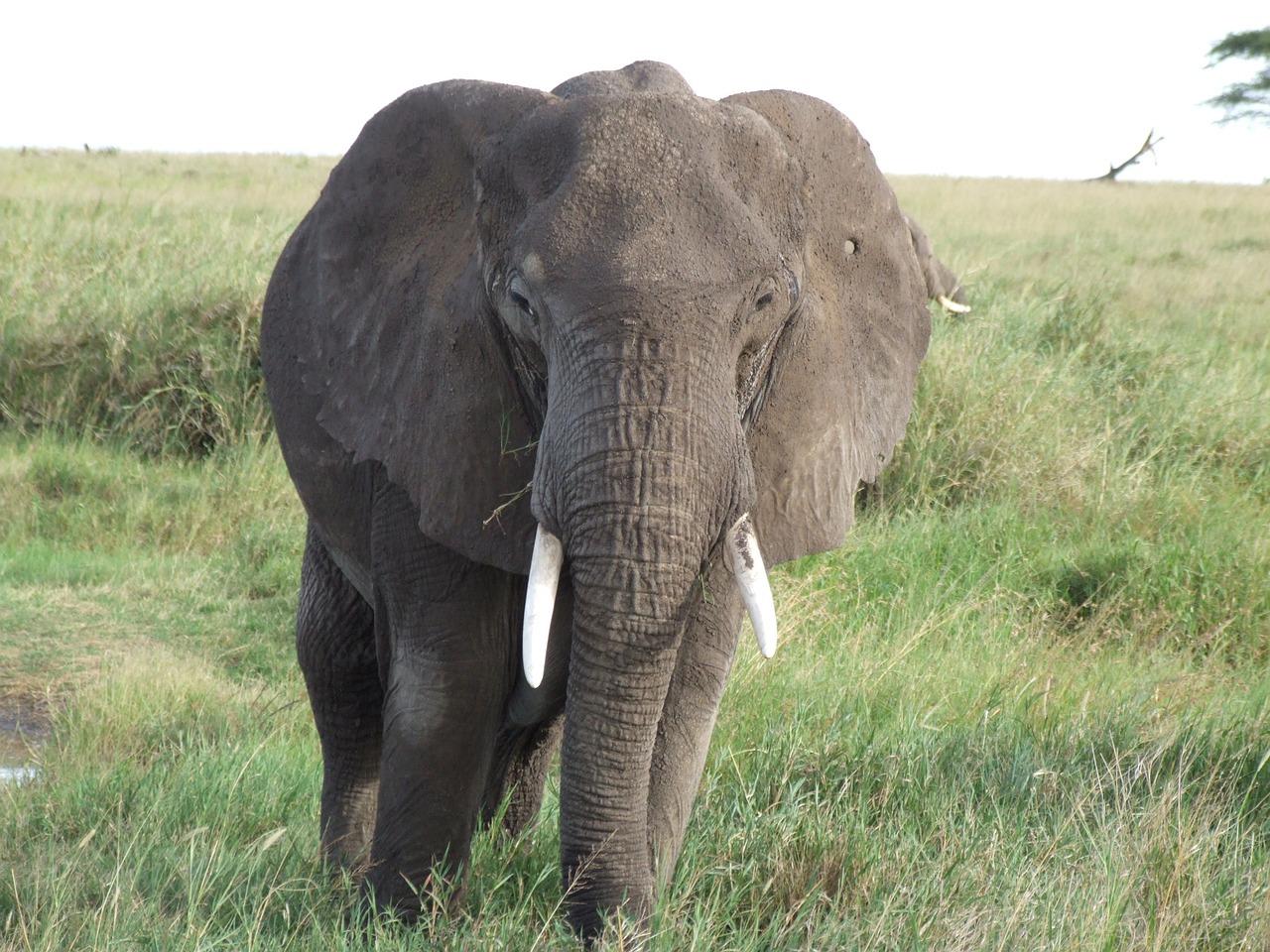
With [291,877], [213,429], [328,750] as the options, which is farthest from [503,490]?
[213,429]

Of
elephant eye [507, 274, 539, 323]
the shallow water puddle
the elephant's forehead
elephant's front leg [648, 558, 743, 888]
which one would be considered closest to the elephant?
the shallow water puddle

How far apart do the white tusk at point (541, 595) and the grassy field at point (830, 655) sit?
0.67 meters

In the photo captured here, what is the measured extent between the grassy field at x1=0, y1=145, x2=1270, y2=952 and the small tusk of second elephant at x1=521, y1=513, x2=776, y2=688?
68 centimetres

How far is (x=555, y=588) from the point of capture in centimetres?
256

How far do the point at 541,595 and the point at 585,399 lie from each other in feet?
1.08

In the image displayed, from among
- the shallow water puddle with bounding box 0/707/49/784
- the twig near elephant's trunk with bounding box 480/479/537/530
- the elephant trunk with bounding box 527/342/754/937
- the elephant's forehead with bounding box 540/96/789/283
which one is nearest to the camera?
the elephant trunk with bounding box 527/342/754/937

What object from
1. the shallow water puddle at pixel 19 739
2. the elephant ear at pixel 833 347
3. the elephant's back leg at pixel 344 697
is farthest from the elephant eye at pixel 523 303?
the shallow water puddle at pixel 19 739

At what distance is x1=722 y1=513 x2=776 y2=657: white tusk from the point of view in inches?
103

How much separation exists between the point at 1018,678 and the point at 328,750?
88.0 inches

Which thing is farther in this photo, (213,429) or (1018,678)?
(213,429)

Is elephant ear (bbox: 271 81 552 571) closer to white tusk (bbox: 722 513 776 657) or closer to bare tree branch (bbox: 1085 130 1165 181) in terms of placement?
white tusk (bbox: 722 513 776 657)

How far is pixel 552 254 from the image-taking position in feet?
8.52

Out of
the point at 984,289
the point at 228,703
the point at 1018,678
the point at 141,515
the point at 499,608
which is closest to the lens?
the point at 499,608

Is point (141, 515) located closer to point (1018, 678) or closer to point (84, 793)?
point (84, 793)
